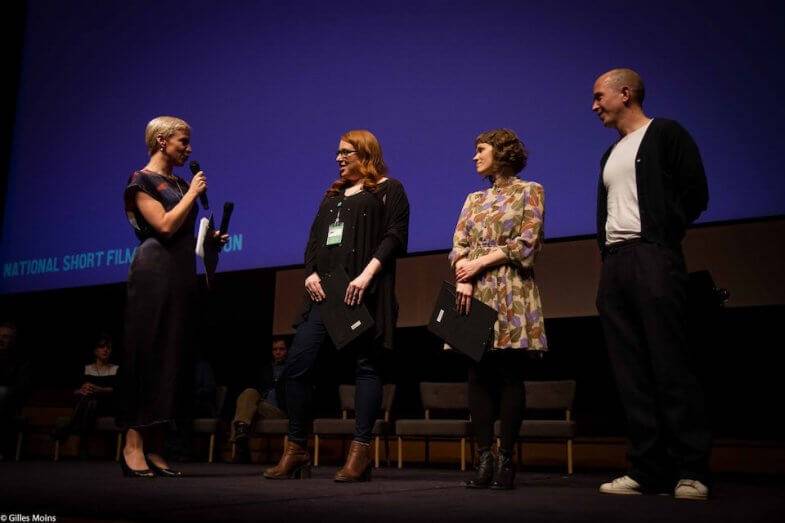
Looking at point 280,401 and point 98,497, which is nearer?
point 98,497

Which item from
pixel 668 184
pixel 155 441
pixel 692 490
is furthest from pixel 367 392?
pixel 668 184

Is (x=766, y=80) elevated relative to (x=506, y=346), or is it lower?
elevated

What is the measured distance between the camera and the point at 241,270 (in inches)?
182

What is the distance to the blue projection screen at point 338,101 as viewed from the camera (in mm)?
3502

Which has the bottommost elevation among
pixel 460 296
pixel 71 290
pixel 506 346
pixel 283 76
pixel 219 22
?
pixel 506 346

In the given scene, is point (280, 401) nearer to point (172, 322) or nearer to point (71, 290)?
point (71, 290)

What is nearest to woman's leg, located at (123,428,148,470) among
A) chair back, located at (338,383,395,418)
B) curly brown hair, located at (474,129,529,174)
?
curly brown hair, located at (474,129,529,174)

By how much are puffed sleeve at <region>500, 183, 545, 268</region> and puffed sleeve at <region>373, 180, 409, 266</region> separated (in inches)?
15.9

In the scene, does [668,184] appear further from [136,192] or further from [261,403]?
[261,403]

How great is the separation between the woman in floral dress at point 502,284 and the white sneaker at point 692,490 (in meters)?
0.49

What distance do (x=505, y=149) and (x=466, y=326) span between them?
60cm

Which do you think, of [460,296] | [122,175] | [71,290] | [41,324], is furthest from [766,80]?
[41,324]

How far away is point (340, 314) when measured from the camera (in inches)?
97.0

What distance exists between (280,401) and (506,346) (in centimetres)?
310
